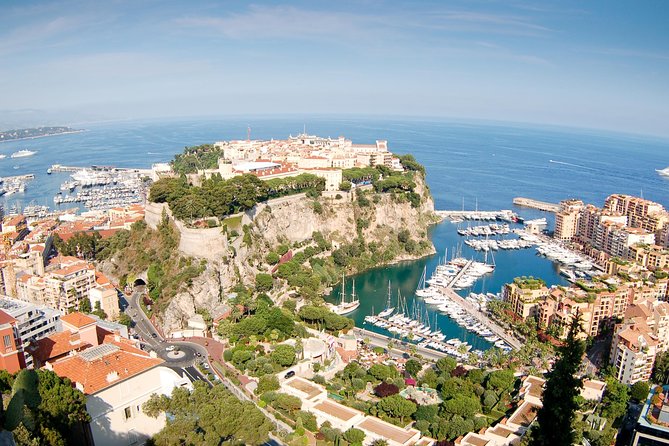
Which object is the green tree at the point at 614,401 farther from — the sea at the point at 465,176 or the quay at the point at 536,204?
the quay at the point at 536,204

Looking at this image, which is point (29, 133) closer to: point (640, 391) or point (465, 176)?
point (465, 176)

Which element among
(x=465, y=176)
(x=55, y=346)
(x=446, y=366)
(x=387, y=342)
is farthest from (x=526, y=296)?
(x=465, y=176)

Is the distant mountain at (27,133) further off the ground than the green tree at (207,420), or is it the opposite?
the green tree at (207,420)

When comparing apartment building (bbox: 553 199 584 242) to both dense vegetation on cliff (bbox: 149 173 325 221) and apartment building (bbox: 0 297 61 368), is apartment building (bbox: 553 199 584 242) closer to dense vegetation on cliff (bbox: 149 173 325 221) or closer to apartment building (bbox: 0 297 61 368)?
dense vegetation on cliff (bbox: 149 173 325 221)

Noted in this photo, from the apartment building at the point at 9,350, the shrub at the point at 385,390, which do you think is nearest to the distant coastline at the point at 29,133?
the apartment building at the point at 9,350

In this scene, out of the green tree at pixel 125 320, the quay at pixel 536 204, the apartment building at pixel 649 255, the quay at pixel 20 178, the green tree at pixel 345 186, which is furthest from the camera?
the quay at pixel 20 178

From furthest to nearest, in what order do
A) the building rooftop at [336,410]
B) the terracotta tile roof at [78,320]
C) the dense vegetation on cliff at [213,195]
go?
the dense vegetation on cliff at [213,195] → the terracotta tile roof at [78,320] → the building rooftop at [336,410]
